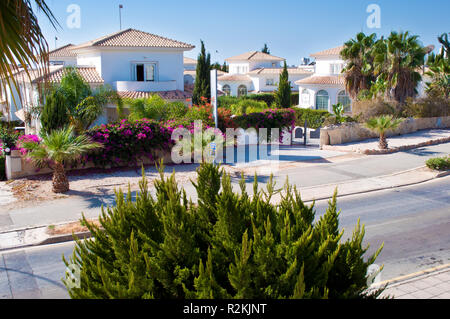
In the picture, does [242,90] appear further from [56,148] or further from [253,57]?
[56,148]

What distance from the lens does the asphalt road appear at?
27.0 feet

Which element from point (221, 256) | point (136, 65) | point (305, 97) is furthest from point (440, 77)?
point (221, 256)

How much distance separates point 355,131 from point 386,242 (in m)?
15.3

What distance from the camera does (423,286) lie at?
25.3 ft

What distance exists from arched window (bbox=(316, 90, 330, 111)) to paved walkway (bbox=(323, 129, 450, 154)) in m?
20.0

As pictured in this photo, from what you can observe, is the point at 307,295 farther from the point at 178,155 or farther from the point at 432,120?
the point at 432,120

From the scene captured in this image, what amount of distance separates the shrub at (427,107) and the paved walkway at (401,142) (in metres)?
2.41

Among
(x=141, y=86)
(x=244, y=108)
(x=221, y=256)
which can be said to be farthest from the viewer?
(x=244, y=108)

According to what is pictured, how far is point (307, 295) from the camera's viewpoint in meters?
3.36

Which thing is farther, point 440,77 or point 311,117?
point 311,117

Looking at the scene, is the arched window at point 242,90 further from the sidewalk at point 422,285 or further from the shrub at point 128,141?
the sidewalk at point 422,285

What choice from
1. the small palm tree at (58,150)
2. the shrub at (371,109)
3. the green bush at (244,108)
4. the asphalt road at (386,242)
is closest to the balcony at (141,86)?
the green bush at (244,108)

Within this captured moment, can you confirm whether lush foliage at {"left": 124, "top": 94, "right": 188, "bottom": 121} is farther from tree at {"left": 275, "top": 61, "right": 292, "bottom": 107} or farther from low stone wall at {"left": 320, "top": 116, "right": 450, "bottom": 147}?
tree at {"left": 275, "top": 61, "right": 292, "bottom": 107}

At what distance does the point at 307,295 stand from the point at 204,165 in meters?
2.25
